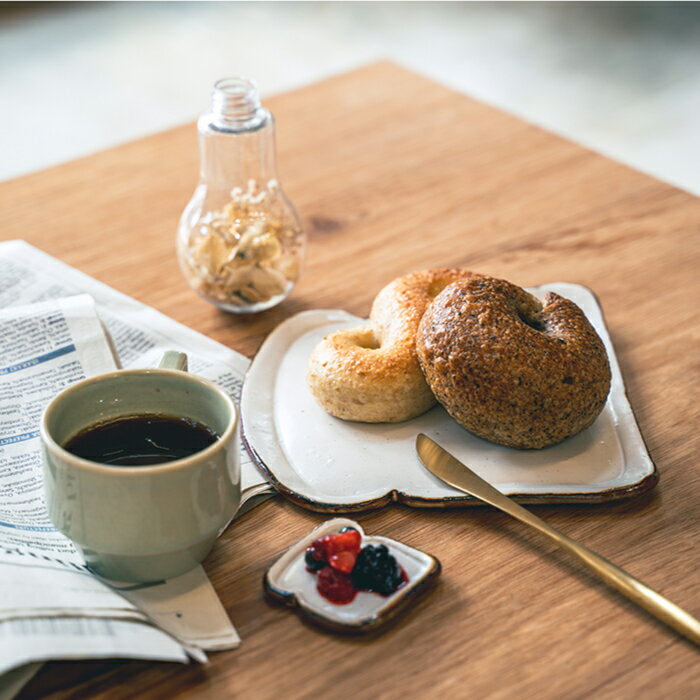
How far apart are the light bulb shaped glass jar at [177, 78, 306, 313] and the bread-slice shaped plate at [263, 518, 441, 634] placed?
0.37 m

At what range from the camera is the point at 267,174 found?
1.07 meters

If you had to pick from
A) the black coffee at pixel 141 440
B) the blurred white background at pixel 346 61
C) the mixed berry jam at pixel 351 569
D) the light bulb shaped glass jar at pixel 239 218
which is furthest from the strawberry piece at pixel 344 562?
the blurred white background at pixel 346 61

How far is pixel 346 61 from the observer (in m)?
3.41

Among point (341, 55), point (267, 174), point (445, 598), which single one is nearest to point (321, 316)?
point (267, 174)

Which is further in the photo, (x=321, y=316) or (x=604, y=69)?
(x=604, y=69)

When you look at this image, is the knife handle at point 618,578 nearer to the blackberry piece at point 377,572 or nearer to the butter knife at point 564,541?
the butter knife at point 564,541

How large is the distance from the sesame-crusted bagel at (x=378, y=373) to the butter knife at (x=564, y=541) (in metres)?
0.04

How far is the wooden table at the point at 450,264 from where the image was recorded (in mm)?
627

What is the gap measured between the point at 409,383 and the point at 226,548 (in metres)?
0.22

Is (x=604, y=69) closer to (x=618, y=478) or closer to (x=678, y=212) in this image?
(x=678, y=212)

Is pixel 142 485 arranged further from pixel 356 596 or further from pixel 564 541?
pixel 564 541

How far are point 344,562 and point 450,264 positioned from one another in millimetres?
535

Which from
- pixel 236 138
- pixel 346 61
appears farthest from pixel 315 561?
pixel 346 61

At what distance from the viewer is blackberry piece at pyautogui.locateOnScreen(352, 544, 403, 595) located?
2.18ft
